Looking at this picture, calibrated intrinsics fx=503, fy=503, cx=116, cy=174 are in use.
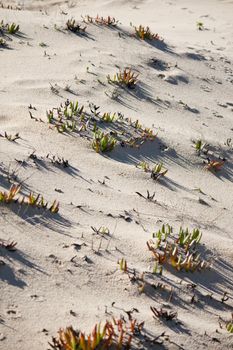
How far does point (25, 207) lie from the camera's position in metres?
4.52

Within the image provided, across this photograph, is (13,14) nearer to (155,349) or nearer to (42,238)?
(42,238)

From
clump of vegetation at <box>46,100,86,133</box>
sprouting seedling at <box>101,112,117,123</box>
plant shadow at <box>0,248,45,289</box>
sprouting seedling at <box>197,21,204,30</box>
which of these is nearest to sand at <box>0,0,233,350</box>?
plant shadow at <box>0,248,45,289</box>

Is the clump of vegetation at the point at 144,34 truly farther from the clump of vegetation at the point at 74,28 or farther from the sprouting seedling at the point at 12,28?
the sprouting seedling at the point at 12,28

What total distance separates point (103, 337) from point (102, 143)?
2.97 m

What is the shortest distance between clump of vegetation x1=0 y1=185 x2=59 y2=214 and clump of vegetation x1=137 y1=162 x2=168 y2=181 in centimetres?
142

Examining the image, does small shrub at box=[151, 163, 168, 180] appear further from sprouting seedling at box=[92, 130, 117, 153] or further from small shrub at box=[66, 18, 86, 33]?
small shrub at box=[66, 18, 86, 33]

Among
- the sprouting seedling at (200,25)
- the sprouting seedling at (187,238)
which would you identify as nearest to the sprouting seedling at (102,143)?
the sprouting seedling at (187,238)

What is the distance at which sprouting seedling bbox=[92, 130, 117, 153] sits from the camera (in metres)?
5.92

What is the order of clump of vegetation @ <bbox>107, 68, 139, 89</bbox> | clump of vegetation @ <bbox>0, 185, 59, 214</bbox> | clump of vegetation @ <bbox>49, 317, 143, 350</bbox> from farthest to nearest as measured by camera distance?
1. clump of vegetation @ <bbox>107, 68, 139, 89</bbox>
2. clump of vegetation @ <bbox>0, 185, 59, 214</bbox>
3. clump of vegetation @ <bbox>49, 317, 143, 350</bbox>

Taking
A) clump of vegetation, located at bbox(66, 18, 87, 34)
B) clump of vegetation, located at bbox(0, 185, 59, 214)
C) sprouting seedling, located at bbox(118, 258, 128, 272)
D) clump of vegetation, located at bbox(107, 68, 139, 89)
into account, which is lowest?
sprouting seedling, located at bbox(118, 258, 128, 272)

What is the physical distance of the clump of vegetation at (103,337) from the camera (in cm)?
314

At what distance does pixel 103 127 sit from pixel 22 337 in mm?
3631

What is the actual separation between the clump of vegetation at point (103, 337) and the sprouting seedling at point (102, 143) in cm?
272

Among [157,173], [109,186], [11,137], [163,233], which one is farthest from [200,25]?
[163,233]
